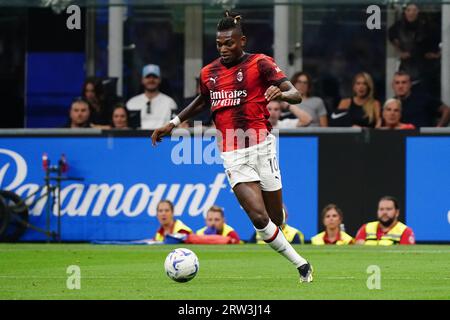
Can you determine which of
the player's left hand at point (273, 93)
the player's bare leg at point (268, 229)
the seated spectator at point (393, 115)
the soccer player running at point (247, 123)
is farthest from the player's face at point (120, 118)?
the player's left hand at point (273, 93)

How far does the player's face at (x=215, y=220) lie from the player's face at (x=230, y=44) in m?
6.21

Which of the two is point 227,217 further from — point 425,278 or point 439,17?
point 425,278

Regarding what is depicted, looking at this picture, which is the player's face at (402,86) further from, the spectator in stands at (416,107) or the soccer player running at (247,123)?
the soccer player running at (247,123)

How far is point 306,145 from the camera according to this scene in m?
19.0

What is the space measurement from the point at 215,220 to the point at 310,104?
2.65 m

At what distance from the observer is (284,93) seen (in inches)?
452

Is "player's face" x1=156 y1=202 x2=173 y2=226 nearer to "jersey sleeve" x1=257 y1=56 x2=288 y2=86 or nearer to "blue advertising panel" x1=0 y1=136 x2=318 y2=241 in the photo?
"blue advertising panel" x1=0 y1=136 x2=318 y2=241

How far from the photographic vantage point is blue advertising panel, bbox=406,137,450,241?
60.6ft

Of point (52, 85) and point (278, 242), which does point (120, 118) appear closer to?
point (52, 85)

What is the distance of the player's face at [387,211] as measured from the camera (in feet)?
58.3

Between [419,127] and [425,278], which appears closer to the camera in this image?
[425,278]
